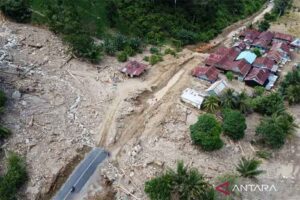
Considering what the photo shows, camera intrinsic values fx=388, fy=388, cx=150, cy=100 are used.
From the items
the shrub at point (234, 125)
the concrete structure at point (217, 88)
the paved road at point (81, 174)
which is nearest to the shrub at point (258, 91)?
the concrete structure at point (217, 88)

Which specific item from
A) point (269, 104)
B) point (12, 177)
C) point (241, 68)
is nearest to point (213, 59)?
point (241, 68)

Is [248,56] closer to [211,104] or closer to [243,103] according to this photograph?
[243,103]

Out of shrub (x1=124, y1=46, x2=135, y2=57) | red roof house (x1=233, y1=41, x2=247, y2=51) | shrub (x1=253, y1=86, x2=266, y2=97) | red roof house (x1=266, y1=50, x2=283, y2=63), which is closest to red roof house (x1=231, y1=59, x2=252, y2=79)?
shrub (x1=253, y1=86, x2=266, y2=97)

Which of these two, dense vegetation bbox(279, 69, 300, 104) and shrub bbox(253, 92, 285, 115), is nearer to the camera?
shrub bbox(253, 92, 285, 115)

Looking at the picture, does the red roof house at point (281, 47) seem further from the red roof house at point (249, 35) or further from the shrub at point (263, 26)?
the shrub at point (263, 26)

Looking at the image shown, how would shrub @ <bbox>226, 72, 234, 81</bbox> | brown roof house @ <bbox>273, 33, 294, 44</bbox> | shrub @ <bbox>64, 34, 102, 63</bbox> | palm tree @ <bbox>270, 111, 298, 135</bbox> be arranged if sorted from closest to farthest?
palm tree @ <bbox>270, 111, 298, 135</bbox>
shrub @ <bbox>64, 34, 102, 63</bbox>
shrub @ <bbox>226, 72, 234, 81</bbox>
brown roof house @ <bbox>273, 33, 294, 44</bbox>

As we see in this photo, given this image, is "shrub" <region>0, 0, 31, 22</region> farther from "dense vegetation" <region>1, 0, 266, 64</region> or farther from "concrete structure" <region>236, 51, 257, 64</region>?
"concrete structure" <region>236, 51, 257, 64</region>

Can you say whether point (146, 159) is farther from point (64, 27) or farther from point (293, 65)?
point (293, 65)
